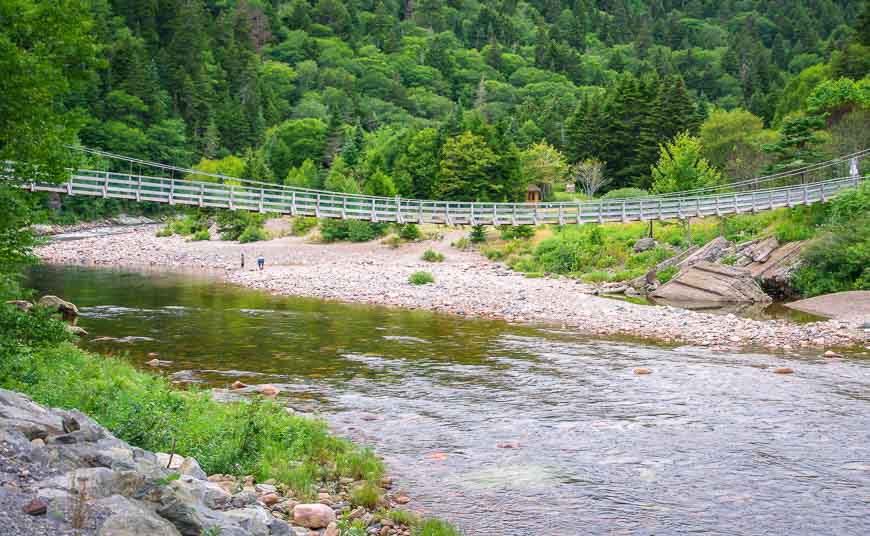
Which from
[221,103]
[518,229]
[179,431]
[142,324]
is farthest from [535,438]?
[221,103]

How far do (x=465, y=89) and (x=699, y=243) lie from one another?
406 feet

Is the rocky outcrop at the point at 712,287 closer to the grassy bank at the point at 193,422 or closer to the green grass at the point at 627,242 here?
the green grass at the point at 627,242

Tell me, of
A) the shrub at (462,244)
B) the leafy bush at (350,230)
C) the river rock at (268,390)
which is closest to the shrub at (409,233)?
the shrub at (462,244)

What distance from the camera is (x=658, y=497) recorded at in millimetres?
8078

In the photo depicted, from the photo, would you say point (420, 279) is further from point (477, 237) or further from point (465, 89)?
point (465, 89)

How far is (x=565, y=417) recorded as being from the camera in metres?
11.2

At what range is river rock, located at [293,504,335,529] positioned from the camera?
6.91m

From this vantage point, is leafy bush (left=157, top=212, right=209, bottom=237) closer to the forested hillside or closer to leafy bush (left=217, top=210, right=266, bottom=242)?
leafy bush (left=217, top=210, right=266, bottom=242)

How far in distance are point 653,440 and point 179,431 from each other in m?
5.94

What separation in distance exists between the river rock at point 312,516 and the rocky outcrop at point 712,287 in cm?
2126

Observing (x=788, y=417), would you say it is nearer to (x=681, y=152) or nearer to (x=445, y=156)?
(x=681, y=152)

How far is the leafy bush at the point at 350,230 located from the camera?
154 feet

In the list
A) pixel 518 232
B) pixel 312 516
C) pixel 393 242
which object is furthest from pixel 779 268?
pixel 312 516

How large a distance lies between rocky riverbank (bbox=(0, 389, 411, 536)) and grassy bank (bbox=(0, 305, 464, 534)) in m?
0.63
